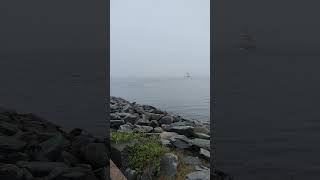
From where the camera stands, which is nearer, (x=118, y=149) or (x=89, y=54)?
(x=89, y=54)

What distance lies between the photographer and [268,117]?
640 cm

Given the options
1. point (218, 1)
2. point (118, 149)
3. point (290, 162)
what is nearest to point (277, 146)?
point (290, 162)

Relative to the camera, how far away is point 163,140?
6660 mm

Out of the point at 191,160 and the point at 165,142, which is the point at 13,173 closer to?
the point at 191,160

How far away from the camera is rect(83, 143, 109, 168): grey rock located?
4043 millimetres

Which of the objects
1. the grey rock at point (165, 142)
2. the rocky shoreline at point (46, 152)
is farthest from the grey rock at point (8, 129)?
the grey rock at point (165, 142)

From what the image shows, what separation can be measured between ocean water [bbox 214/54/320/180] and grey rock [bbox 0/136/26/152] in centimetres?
208

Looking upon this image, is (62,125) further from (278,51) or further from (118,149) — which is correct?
(278,51)

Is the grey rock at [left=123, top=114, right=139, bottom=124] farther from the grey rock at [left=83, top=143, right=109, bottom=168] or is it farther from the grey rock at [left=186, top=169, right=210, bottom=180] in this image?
the grey rock at [left=83, top=143, right=109, bottom=168]

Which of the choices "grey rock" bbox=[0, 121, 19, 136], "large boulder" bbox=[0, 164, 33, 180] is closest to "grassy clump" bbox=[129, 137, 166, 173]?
"grey rock" bbox=[0, 121, 19, 136]

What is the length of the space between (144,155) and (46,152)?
1820 mm

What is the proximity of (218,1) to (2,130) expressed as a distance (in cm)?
263

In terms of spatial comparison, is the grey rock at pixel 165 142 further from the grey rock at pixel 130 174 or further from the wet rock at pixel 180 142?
the grey rock at pixel 130 174

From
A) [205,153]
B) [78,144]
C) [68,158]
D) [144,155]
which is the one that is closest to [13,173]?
[68,158]
